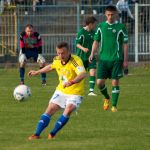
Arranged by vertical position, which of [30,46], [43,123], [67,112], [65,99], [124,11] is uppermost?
[124,11]

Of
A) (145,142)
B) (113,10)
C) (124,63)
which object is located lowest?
(145,142)

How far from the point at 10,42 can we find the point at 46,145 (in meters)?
20.1

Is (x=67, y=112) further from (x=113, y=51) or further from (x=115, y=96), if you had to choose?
(x=113, y=51)

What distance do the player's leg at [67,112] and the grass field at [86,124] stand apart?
0.62 feet

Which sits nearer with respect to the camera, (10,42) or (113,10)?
(113,10)

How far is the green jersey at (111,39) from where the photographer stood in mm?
16983

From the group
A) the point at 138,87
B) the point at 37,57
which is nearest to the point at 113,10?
the point at 138,87

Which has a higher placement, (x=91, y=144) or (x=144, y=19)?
(x=144, y=19)

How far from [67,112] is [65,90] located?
443mm

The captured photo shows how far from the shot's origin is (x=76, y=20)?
32375 mm

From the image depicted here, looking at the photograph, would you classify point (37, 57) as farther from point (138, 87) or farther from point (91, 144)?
point (91, 144)

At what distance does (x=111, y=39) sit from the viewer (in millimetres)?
17125

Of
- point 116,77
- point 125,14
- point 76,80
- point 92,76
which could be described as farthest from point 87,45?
point 125,14

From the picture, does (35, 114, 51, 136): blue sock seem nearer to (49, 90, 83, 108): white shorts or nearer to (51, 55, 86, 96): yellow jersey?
(49, 90, 83, 108): white shorts
